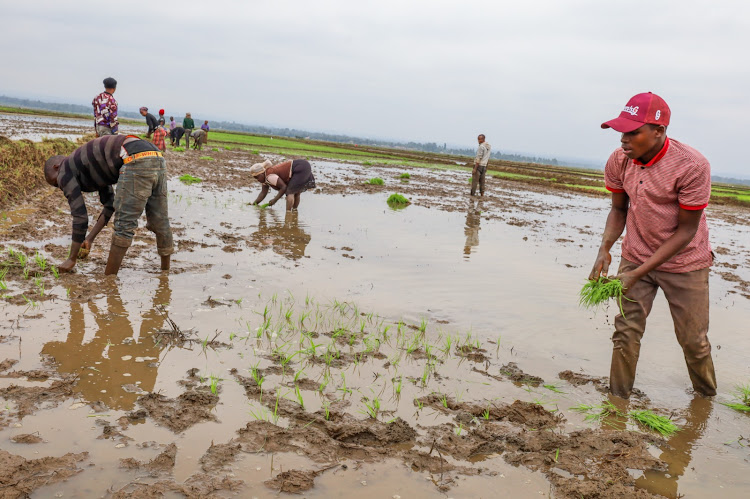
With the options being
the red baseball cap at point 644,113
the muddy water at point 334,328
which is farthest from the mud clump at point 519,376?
the red baseball cap at point 644,113

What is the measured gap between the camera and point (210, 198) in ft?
38.3

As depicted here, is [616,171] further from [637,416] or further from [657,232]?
[637,416]

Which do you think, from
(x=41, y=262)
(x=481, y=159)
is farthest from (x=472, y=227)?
(x=41, y=262)

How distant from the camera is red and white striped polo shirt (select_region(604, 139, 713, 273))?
324 cm

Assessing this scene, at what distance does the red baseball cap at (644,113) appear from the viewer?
10.6 ft

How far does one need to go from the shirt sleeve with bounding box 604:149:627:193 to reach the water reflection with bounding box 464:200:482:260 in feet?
14.6

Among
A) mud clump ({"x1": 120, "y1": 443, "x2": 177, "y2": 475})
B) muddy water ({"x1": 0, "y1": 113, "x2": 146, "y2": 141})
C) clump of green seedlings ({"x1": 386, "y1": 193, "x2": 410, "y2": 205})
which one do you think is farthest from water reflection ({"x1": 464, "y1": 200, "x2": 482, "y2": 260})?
muddy water ({"x1": 0, "y1": 113, "x2": 146, "y2": 141})

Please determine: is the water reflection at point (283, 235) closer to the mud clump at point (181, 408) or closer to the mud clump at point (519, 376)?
the mud clump at point (519, 376)

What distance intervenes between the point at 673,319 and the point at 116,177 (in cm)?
513

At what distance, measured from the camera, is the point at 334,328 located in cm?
474

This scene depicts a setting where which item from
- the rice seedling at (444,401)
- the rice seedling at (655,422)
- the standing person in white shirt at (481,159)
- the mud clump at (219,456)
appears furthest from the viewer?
the standing person in white shirt at (481,159)

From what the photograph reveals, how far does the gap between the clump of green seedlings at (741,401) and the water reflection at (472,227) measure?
4520 millimetres

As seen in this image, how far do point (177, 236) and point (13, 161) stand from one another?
518cm

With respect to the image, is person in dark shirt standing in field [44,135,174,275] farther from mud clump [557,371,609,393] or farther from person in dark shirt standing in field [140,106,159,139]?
person in dark shirt standing in field [140,106,159,139]
